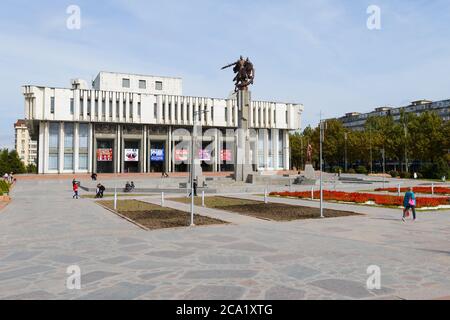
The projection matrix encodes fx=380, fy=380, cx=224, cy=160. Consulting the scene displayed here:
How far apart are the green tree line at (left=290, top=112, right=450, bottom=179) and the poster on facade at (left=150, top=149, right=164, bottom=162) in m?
37.6

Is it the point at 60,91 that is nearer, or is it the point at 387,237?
the point at 387,237

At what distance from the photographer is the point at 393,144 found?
84688 millimetres

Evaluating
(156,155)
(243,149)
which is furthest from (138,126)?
(243,149)

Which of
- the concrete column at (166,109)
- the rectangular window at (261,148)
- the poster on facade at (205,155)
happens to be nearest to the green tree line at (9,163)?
the concrete column at (166,109)

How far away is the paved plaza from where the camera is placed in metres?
7.57

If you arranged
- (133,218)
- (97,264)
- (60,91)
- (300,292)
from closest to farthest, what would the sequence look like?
(300,292) < (97,264) < (133,218) < (60,91)

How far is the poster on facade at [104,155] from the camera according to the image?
8141cm

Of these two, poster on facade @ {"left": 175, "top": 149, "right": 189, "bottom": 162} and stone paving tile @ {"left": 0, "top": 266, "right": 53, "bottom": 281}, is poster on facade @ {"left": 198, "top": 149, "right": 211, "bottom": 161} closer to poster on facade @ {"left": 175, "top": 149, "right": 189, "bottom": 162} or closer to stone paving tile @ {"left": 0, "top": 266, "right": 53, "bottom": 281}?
poster on facade @ {"left": 175, "top": 149, "right": 189, "bottom": 162}

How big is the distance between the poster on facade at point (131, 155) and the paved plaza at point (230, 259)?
2624 inches

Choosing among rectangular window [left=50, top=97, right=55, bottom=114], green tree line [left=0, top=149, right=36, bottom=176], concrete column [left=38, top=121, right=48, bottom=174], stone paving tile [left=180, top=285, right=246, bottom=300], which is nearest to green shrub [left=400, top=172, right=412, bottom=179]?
rectangular window [left=50, top=97, right=55, bottom=114]
